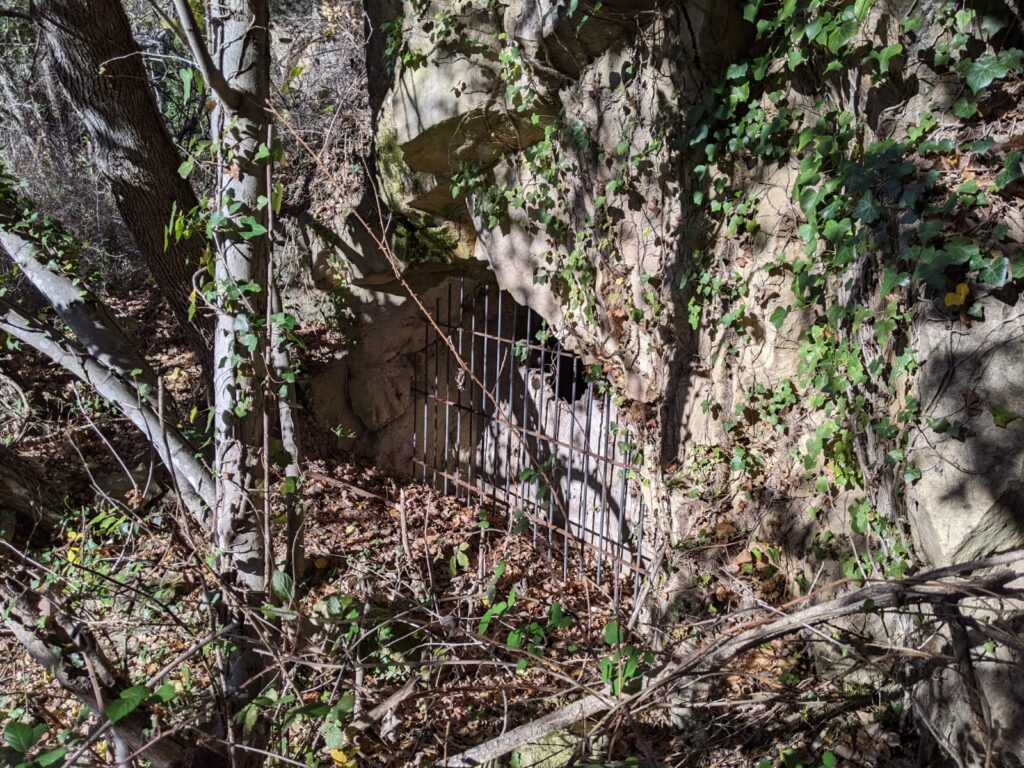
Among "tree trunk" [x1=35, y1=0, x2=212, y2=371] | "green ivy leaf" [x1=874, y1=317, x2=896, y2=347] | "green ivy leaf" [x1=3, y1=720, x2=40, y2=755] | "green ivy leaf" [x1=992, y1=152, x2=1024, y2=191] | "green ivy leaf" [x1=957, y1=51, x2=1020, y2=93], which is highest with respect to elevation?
"tree trunk" [x1=35, y1=0, x2=212, y2=371]

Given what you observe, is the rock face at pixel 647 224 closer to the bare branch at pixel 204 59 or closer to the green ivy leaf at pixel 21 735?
the bare branch at pixel 204 59

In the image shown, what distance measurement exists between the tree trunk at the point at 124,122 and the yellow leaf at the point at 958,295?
323cm

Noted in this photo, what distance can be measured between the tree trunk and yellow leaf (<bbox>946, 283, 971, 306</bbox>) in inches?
127

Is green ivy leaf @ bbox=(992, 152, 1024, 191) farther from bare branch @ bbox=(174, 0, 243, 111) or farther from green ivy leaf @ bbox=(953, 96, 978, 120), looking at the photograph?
bare branch @ bbox=(174, 0, 243, 111)

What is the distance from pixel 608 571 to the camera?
15.6 feet

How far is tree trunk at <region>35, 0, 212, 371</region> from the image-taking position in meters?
3.79

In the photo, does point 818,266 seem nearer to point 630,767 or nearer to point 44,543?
point 630,767

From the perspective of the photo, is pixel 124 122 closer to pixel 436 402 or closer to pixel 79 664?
pixel 436 402

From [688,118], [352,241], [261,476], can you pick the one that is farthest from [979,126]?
[352,241]

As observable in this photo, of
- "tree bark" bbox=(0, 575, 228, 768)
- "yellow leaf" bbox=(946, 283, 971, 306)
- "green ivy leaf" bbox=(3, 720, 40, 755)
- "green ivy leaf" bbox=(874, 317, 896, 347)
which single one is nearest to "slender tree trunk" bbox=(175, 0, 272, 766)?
"tree bark" bbox=(0, 575, 228, 768)

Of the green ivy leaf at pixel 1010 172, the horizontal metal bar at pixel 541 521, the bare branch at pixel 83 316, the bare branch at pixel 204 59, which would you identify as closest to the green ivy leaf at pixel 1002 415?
the green ivy leaf at pixel 1010 172

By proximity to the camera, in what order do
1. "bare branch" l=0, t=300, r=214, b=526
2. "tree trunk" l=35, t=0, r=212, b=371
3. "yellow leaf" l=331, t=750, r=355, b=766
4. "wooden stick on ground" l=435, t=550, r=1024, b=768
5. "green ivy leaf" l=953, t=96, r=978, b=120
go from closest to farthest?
"wooden stick on ground" l=435, t=550, r=1024, b=768
"green ivy leaf" l=953, t=96, r=978, b=120
"yellow leaf" l=331, t=750, r=355, b=766
"bare branch" l=0, t=300, r=214, b=526
"tree trunk" l=35, t=0, r=212, b=371

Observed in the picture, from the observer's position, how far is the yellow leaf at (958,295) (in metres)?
2.18

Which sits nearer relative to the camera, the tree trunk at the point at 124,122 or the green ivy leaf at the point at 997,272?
the green ivy leaf at the point at 997,272
